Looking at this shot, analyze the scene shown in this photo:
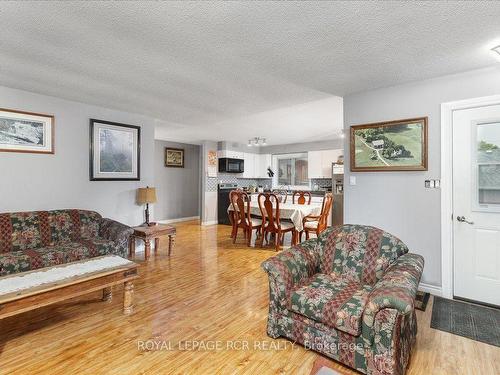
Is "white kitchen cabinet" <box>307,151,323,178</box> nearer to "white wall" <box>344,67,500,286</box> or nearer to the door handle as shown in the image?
"white wall" <box>344,67,500,286</box>

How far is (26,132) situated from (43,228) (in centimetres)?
124

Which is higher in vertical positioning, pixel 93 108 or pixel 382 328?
pixel 93 108

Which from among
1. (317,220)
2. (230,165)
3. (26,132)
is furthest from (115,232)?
(230,165)

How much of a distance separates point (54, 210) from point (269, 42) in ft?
11.2

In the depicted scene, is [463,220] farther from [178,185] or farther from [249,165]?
[178,185]

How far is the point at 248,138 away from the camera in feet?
23.4

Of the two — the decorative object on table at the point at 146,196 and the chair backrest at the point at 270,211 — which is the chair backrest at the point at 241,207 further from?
the decorative object on table at the point at 146,196

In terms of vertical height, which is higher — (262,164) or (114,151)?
(262,164)

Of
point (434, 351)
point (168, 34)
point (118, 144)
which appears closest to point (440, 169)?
point (434, 351)

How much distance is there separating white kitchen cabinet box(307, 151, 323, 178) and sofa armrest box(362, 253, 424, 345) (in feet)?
17.9

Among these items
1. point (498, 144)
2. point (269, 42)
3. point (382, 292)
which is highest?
point (269, 42)

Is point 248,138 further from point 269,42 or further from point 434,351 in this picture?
point 434,351

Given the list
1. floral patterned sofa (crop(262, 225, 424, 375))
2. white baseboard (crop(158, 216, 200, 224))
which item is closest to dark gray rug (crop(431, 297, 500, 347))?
floral patterned sofa (crop(262, 225, 424, 375))

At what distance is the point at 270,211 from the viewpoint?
467 centimetres
